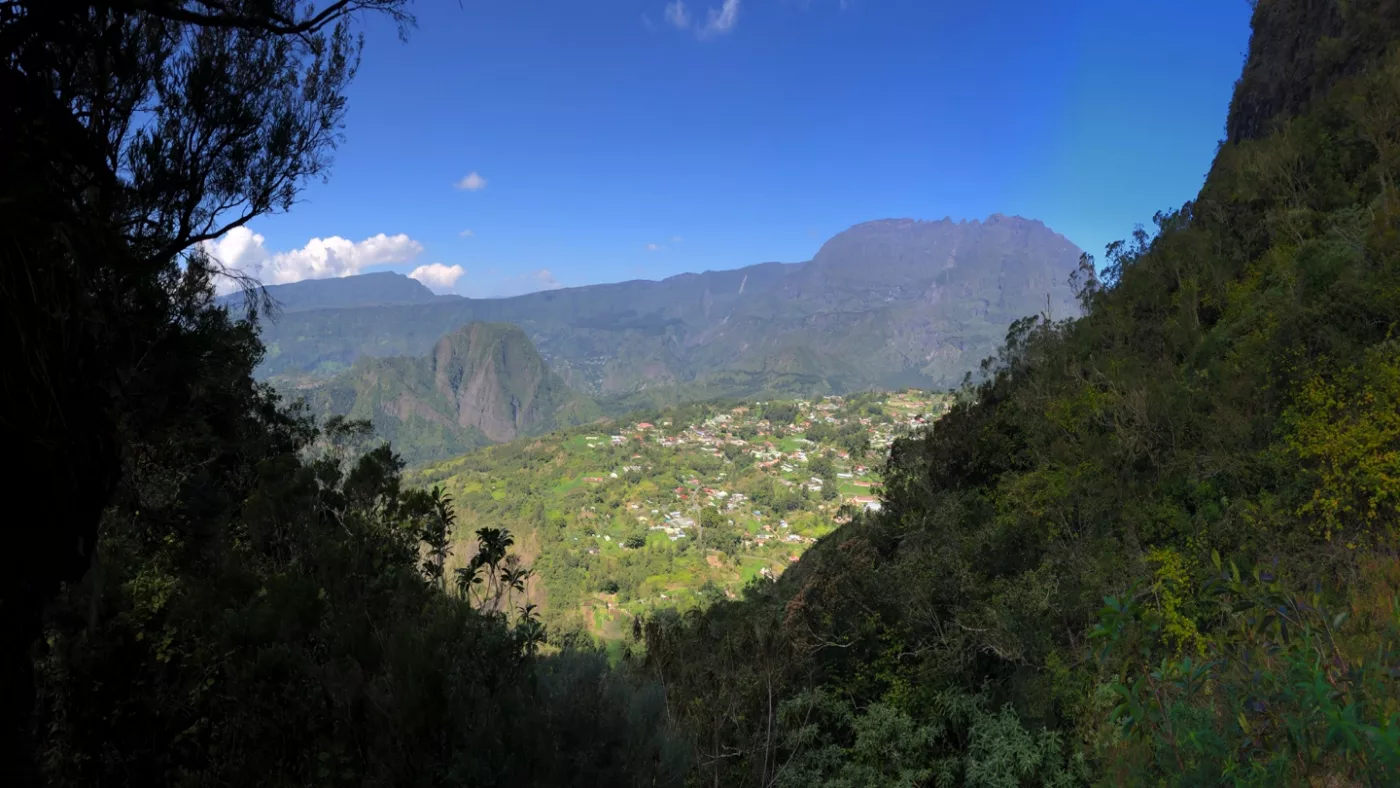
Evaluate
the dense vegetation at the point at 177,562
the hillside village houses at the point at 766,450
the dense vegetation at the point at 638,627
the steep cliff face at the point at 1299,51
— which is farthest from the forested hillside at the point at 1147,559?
the hillside village houses at the point at 766,450

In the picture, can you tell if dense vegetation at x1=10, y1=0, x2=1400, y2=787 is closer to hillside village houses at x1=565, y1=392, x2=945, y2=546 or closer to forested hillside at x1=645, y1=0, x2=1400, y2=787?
forested hillside at x1=645, y1=0, x2=1400, y2=787

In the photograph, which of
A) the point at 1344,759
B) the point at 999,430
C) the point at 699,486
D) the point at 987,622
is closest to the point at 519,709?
the point at 1344,759

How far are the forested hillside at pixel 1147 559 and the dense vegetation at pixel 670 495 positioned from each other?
1548 centimetres

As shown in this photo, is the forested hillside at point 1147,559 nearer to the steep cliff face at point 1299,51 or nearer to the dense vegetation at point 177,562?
the steep cliff face at point 1299,51

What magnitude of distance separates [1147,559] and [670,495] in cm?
6417

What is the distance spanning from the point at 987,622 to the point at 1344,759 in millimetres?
6581

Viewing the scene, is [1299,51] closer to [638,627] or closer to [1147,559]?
[1147,559]

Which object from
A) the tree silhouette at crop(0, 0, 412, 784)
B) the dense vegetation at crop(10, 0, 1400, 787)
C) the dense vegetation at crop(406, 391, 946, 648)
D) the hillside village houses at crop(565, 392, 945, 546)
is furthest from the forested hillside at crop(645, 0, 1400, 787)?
the hillside village houses at crop(565, 392, 945, 546)

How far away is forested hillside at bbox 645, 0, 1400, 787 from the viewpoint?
9.88 feet

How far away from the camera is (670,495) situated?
2773 inches

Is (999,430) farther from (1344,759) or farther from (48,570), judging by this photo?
(48,570)

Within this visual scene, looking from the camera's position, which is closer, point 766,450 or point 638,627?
point 638,627

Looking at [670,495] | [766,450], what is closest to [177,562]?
[670,495]

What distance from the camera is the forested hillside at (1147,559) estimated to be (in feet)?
9.88
